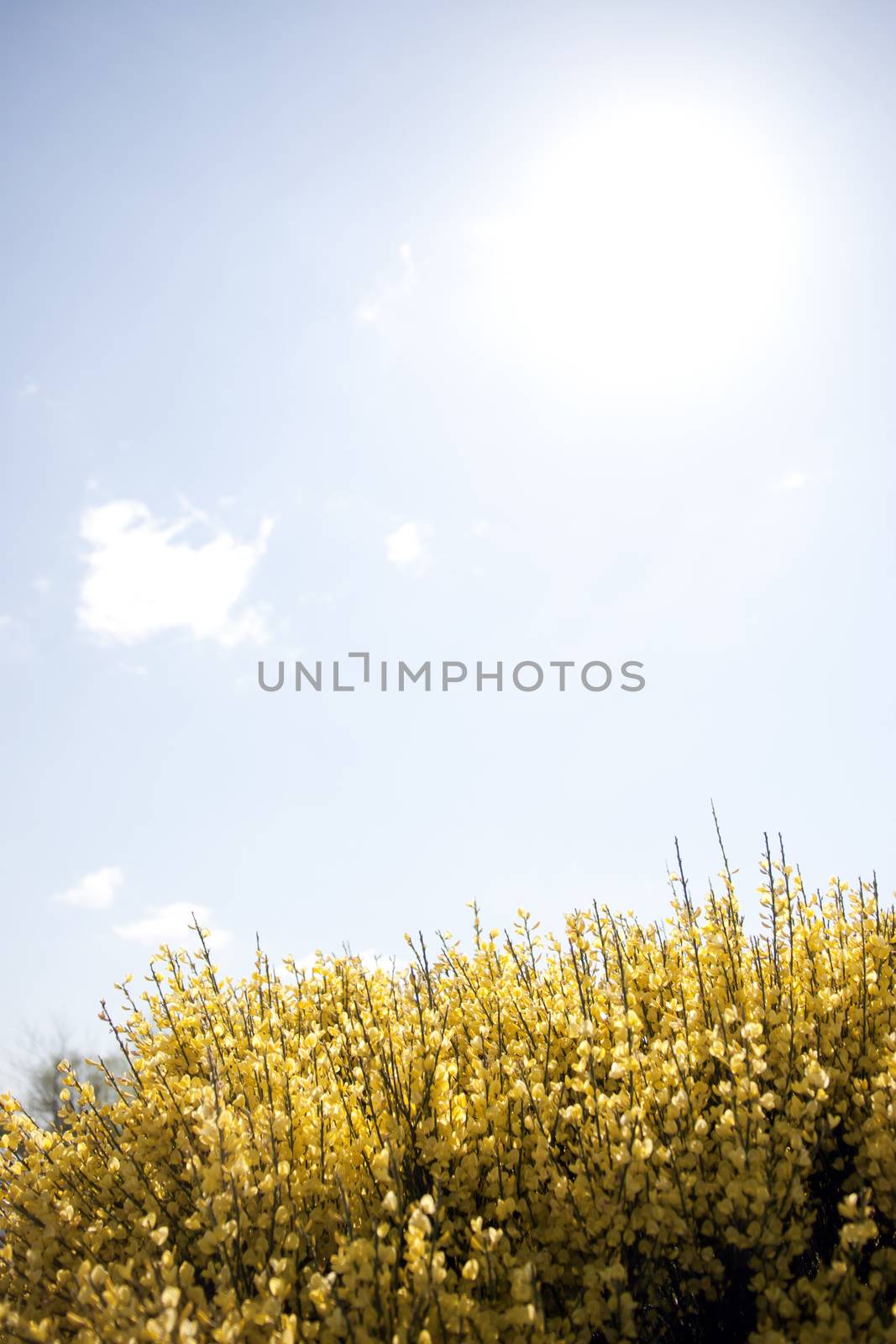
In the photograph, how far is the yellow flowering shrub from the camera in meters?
2.30

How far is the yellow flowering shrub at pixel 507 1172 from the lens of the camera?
2.30 meters

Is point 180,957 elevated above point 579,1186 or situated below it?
above

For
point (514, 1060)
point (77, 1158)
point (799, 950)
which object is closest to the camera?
point (514, 1060)

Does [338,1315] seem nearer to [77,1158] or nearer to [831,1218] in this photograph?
[77,1158]

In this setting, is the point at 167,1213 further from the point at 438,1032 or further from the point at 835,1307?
the point at 835,1307

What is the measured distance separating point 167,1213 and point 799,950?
114 inches

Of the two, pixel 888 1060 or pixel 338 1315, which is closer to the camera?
pixel 338 1315

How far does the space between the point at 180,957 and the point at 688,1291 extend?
2873mm

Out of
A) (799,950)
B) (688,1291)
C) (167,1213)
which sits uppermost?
(799,950)

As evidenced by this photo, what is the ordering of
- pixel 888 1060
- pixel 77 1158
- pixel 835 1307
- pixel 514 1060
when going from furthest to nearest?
pixel 77 1158, pixel 514 1060, pixel 888 1060, pixel 835 1307

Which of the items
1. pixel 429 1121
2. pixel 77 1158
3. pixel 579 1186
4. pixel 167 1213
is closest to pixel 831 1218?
pixel 579 1186

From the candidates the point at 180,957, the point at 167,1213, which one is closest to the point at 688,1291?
the point at 167,1213

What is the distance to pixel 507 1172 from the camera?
289cm

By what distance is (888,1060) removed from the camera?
9.30 feet
